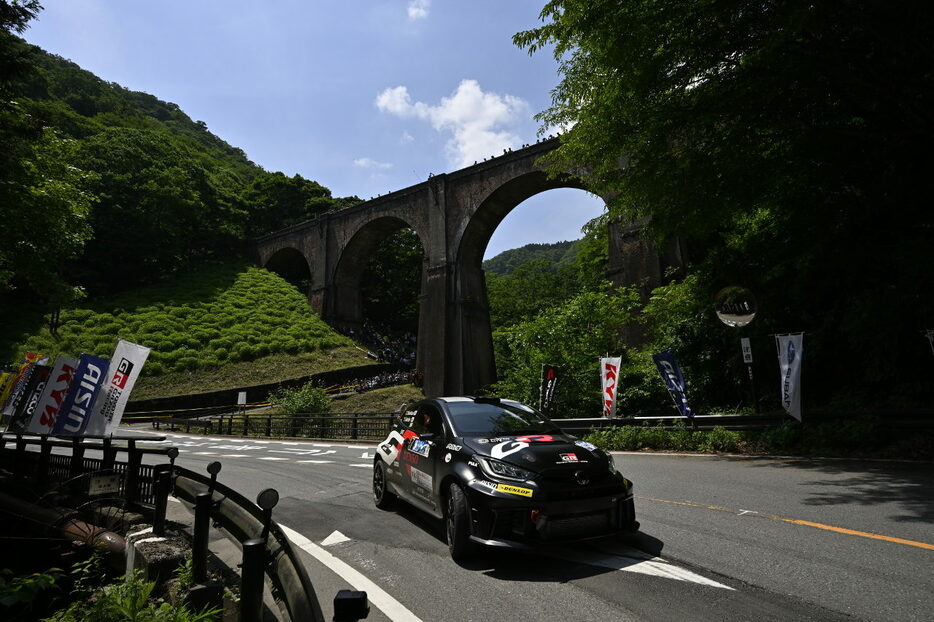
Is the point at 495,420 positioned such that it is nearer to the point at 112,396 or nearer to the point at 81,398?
the point at 112,396

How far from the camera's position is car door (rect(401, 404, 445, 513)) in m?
5.22

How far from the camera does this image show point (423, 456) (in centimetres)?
552

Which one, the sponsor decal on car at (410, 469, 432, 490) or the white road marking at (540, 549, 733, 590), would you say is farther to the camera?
the sponsor decal on car at (410, 469, 432, 490)

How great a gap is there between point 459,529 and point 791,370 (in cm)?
832

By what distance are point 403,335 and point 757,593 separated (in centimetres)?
5808

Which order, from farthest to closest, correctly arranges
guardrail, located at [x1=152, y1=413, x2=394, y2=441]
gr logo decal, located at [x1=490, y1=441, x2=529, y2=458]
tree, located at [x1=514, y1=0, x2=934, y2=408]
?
1. guardrail, located at [x1=152, y1=413, x2=394, y2=441]
2. tree, located at [x1=514, y1=0, x2=934, y2=408]
3. gr logo decal, located at [x1=490, y1=441, x2=529, y2=458]

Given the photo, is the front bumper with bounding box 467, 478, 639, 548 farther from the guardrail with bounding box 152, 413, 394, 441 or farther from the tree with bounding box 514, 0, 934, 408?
the guardrail with bounding box 152, 413, 394, 441

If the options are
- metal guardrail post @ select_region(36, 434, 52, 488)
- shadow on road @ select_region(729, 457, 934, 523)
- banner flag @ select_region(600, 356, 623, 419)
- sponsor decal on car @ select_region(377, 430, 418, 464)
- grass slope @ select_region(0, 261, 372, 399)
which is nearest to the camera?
shadow on road @ select_region(729, 457, 934, 523)

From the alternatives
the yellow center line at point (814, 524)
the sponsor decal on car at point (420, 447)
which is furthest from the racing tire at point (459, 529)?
the yellow center line at point (814, 524)

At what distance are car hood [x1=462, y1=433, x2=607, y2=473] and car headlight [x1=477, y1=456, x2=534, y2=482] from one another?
42mm

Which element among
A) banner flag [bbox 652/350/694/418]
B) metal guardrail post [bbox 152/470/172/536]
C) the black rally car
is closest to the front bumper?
the black rally car

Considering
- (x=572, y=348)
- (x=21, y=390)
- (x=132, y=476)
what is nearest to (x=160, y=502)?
(x=132, y=476)

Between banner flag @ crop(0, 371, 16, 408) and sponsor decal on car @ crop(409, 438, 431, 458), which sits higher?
banner flag @ crop(0, 371, 16, 408)

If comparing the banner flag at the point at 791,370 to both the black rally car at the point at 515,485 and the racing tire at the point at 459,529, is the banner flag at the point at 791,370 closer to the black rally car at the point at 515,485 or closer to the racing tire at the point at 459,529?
the black rally car at the point at 515,485
